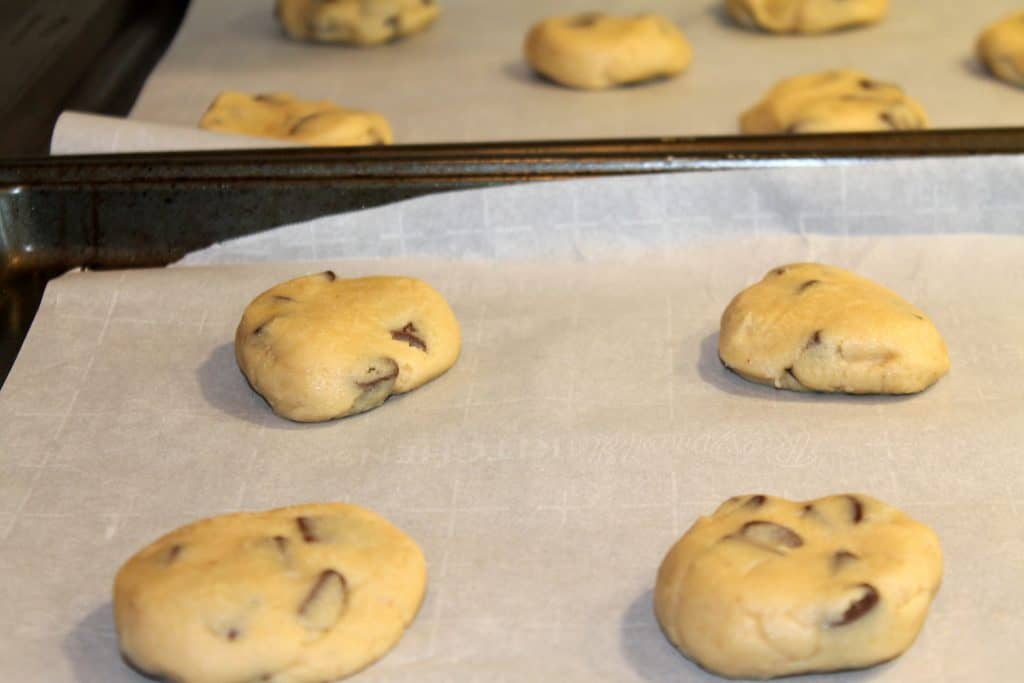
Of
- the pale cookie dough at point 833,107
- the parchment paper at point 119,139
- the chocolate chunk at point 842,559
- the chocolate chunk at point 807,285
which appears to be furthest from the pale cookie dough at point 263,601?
the pale cookie dough at point 833,107

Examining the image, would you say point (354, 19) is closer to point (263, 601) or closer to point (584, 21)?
point (584, 21)

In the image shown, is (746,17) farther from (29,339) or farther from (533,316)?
(29,339)

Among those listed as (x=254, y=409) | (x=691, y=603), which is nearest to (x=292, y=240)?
(x=254, y=409)

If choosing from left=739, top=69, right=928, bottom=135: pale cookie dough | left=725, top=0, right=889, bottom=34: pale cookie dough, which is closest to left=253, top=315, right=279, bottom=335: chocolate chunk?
left=739, top=69, right=928, bottom=135: pale cookie dough

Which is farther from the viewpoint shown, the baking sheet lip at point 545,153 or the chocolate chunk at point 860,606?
the baking sheet lip at point 545,153

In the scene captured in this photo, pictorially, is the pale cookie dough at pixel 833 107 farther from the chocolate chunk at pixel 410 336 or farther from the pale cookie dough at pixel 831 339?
the chocolate chunk at pixel 410 336

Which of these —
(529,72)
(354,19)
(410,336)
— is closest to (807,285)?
(410,336)

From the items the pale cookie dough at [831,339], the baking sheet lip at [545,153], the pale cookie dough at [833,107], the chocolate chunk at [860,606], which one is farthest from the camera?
the pale cookie dough at [833,107]

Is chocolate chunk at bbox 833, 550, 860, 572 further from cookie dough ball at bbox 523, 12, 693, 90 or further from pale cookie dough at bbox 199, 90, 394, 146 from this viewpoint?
cookie dough ball at bbox 523, 12, 693, 90
